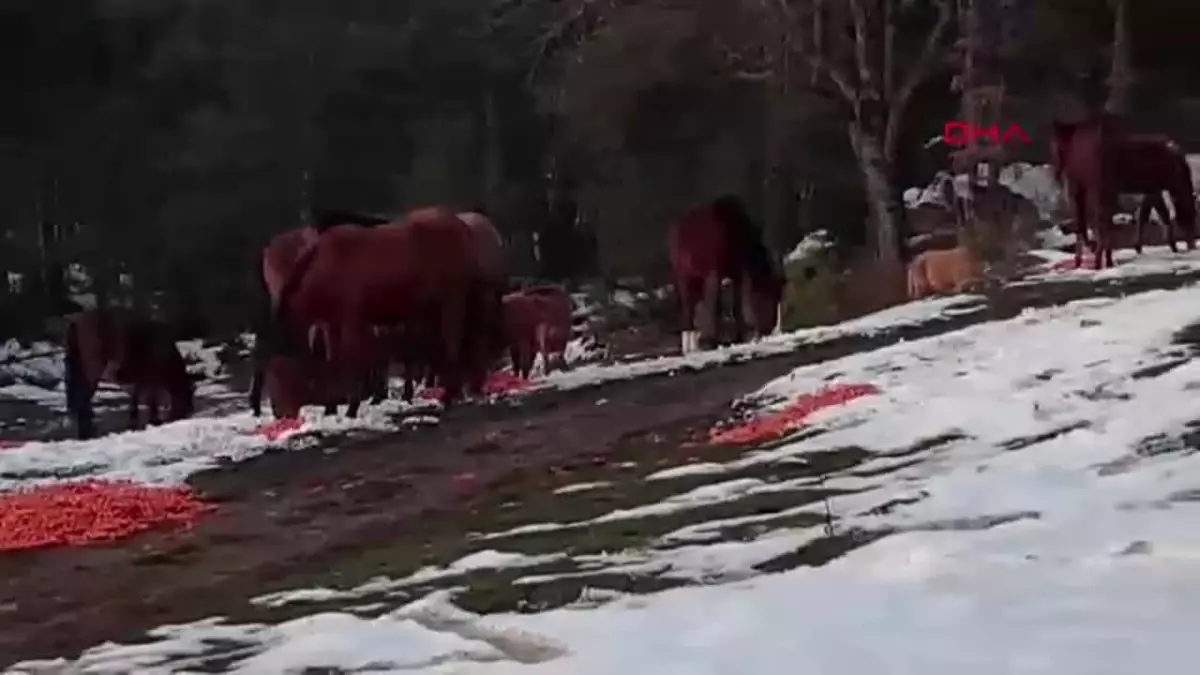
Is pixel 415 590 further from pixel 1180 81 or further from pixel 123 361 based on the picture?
pixel 1180 81

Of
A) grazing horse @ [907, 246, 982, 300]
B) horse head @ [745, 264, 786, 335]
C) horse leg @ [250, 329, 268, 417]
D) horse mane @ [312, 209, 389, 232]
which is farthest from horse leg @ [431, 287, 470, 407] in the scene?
grazing horse @ [907, 246, 982, 300]

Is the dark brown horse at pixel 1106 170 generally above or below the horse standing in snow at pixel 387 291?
above

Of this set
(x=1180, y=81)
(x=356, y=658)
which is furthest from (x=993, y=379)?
(x=1180, y=81)

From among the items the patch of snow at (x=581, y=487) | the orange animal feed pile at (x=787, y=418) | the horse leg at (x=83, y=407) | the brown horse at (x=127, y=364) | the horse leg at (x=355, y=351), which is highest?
the horse leg at (x=355, y=351)

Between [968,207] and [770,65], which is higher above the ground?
[770,65]

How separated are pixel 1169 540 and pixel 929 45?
16497 millimetres

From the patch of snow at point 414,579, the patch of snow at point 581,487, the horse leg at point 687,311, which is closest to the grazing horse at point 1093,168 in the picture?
the horse leg at point 687,311

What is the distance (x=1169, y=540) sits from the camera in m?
4.45

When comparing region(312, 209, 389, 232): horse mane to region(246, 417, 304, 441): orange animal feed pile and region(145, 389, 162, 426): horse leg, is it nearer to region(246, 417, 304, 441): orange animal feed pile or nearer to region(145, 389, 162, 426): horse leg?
region(246, 417, 304, 441): orange animal feed pile

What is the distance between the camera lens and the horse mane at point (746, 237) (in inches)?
597

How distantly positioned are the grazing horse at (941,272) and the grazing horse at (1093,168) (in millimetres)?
2543

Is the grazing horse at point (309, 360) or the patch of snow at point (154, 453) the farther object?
the grazing horse at point (309, 360)

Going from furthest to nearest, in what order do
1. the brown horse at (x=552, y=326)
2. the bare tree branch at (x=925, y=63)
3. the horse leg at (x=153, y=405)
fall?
1. the brown horse at (x=552, y=326)
2. the horse leg at (x=153, y=405)
3. the bare tree branch at (x=925, y=63)

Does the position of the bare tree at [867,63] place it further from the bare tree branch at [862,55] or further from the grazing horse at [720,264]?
the grazing horse at [720,264]
